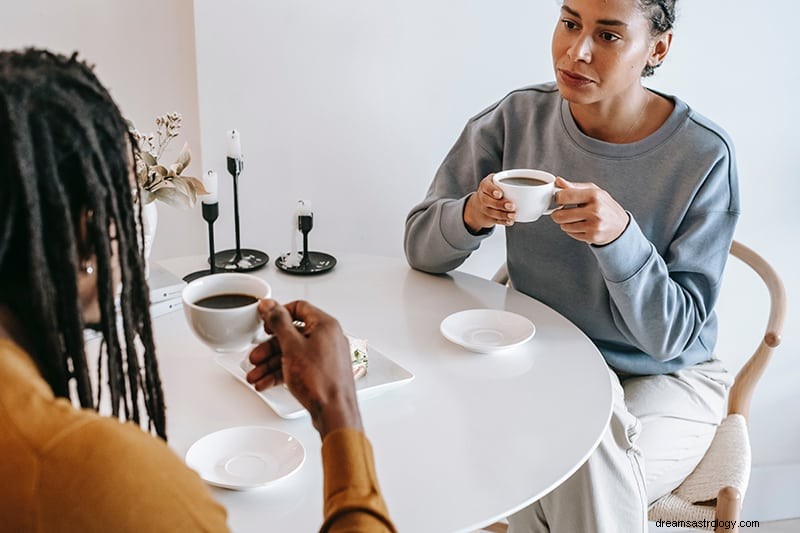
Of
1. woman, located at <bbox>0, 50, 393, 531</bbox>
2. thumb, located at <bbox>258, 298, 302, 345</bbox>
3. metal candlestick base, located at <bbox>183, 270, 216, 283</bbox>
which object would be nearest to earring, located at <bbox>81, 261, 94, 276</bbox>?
woman, located at <bbox>0, 50, 393, 531</bbox>

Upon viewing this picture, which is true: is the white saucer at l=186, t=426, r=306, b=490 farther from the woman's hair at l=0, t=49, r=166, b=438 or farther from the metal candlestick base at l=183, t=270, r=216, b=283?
the metal candlestick base at l=183, t=270, r=216, b=283

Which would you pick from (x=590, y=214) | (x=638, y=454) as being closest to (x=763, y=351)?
(x=638, y=454)

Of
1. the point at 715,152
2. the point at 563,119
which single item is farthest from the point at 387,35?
the point at 715,152

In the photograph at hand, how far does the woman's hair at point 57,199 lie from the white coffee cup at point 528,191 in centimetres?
75

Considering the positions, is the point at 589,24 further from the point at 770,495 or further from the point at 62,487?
the point at 770,495

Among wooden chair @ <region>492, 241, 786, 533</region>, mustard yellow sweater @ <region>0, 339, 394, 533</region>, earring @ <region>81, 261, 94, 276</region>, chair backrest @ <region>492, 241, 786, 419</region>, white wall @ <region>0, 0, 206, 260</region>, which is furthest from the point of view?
white wall @ <region>0, 0, 206, 260</region>

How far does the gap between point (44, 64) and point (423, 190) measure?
1513mm

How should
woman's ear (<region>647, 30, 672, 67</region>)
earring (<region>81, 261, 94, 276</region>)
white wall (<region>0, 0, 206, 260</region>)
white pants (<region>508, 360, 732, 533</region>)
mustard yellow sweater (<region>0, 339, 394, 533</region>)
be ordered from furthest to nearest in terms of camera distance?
white wall (<region>0, 0, 206, 260</region>)
woman's ear (<region>647, 30, 672, 67</region>)
white pants (<region>508, 360, 732, 533</region>)
earring (<region>81, 261, 94, 276</region>)
mustard yellow sweater (<region>0, 339, 394, 533</region>)

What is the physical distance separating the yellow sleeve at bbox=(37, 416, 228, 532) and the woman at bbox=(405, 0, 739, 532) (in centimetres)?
87

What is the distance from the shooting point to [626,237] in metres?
1.45

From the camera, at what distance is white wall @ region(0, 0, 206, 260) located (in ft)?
6.55

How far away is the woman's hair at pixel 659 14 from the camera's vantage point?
1563 millimetres

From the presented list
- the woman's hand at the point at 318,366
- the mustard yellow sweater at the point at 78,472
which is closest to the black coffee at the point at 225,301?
the woman's hand at the point at 318,366

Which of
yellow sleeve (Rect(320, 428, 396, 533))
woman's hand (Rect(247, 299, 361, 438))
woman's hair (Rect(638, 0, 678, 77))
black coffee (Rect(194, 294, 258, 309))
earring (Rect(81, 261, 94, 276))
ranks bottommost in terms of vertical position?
yellow sleeve (Rect(320, 428, 396, 533))
